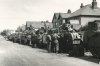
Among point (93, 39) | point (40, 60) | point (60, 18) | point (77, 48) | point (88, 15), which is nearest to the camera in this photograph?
point (40, 60)

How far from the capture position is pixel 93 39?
15148mm

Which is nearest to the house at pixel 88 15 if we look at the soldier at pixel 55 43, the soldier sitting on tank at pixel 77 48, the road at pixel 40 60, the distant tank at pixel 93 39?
the soldier at pixel 55 43

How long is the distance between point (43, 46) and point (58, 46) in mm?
8912

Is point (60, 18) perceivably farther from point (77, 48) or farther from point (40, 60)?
point (40, 60)

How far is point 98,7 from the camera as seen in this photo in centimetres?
5588

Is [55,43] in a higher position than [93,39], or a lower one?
lower

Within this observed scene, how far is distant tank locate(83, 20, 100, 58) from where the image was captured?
14652 millimetres

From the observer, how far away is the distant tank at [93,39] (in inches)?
577

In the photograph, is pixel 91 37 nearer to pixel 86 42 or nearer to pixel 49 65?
pixel 86 42

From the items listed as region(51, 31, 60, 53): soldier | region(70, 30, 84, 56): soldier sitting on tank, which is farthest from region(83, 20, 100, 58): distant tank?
region(51, 31, 60, 53): soldier

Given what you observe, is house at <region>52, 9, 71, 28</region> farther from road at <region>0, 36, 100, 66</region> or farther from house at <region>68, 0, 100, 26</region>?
road at <region>0, 36, 100, 66</region>

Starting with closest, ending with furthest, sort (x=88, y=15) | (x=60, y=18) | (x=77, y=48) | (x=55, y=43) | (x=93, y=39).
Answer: (x=93, y=39) < (x=77, y=48) < (x=55, y=43) < (x=88, y=15) < (x=60, y=18)

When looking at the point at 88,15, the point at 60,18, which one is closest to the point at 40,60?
the point at 88,15

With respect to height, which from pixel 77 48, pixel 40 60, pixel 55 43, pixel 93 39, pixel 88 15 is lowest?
pixel 40 60
